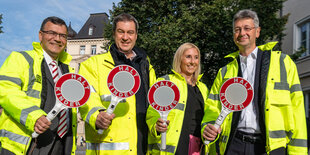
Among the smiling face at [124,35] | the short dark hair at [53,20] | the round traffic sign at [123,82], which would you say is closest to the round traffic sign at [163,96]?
the round traffic sign at [123,82]

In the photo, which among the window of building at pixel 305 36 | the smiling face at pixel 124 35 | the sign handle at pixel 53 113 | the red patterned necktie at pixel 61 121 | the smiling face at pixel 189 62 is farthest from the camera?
the window of building at pixel 305 36

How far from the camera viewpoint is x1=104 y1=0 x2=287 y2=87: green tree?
13812 millimetres

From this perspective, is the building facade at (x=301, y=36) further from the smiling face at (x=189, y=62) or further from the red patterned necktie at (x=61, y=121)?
the red patterned necktie at (x=61, y=121)

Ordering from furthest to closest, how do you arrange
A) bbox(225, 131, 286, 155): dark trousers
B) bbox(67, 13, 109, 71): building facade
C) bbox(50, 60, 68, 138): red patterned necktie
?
bbox(67, 13, 109, 71): building facade < bbox(50, 60, 68, 138): red patterned necktie < bbox(225, 131, 286, 155): dark trousers

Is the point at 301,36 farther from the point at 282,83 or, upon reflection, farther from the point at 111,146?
the point at 111,146

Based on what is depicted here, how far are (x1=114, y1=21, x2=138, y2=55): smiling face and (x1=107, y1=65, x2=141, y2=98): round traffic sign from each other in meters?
0.62

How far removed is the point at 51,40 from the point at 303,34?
14094 mm

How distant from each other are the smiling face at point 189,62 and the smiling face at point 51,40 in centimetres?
168

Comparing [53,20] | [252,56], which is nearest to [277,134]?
[252,56]

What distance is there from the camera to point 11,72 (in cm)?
301

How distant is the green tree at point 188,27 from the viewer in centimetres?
1381

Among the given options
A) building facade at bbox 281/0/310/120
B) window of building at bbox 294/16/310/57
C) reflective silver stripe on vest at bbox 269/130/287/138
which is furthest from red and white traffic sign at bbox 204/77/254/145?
window of building at bbox 294/16/310/57

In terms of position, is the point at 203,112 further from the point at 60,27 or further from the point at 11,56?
the point at 11,56

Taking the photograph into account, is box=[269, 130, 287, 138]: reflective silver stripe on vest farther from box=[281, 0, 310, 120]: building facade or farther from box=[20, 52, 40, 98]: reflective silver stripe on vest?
box=[281, 0, 310, 120]: building facade
